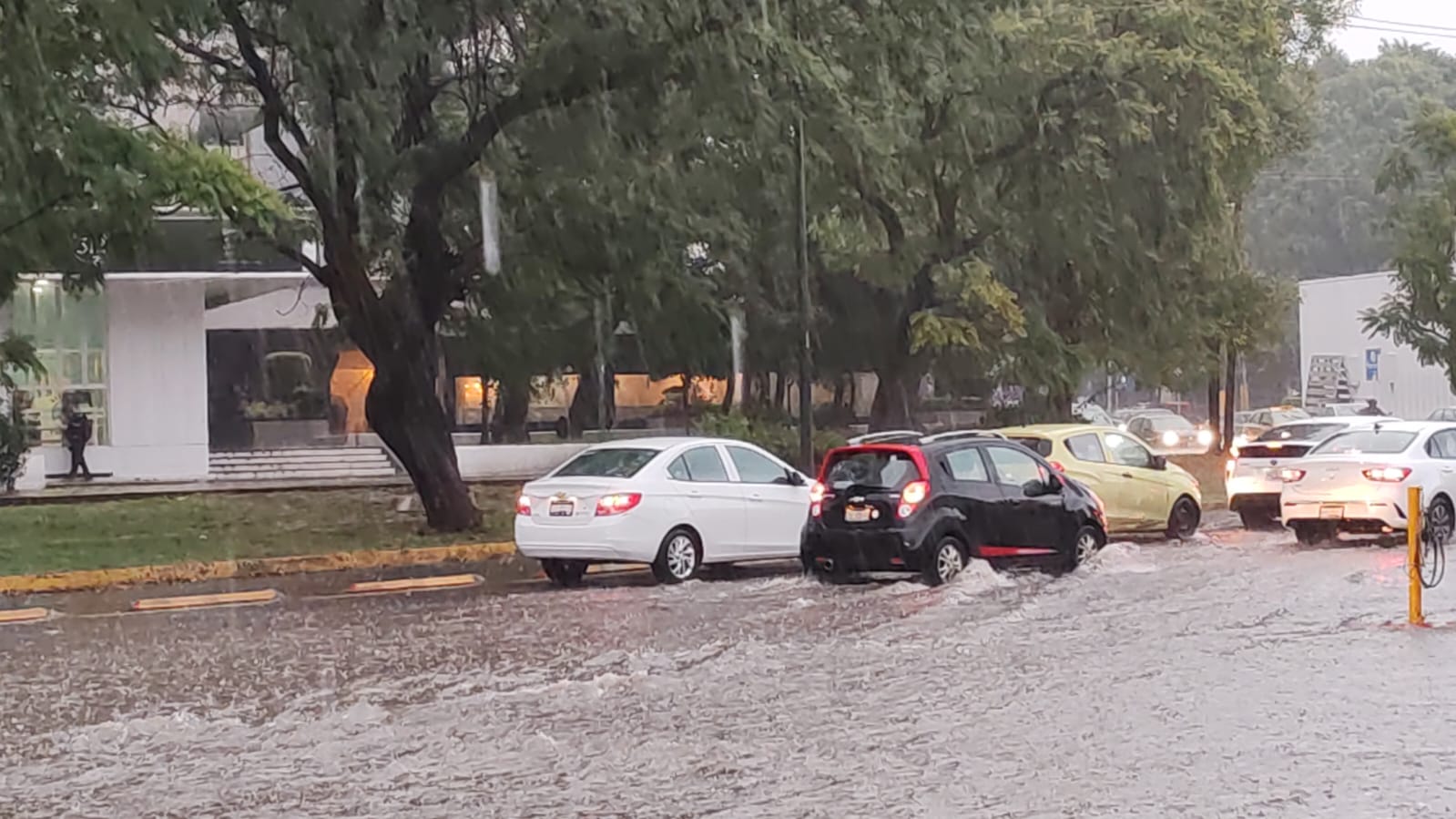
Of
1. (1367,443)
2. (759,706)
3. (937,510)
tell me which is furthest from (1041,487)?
(759,706)

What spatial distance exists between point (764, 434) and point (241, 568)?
16.2 metres

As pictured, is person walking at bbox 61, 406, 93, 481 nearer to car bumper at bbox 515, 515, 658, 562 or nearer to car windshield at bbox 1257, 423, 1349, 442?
car bumper at bbox 515, 515, 658, 562

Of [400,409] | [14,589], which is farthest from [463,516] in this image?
[14,589]

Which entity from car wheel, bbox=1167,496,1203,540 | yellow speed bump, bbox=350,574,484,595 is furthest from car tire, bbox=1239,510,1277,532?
yellow speed bump, bbox=350,574,484,595

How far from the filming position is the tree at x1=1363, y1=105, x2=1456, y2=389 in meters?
39.8

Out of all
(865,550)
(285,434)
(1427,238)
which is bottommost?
(865,550)

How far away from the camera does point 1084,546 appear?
18156mm

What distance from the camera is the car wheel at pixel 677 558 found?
17.7 meters

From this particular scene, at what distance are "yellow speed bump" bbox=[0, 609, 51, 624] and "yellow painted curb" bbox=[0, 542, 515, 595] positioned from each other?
1.76 metres

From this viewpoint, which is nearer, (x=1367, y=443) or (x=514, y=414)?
(x=1367, y=443)

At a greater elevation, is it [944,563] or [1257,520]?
[944,563]

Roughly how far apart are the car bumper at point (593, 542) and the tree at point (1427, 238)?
92.1 ft

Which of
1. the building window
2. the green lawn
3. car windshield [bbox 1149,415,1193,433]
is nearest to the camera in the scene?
the green lawn

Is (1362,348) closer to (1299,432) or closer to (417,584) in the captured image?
(1299,432)
